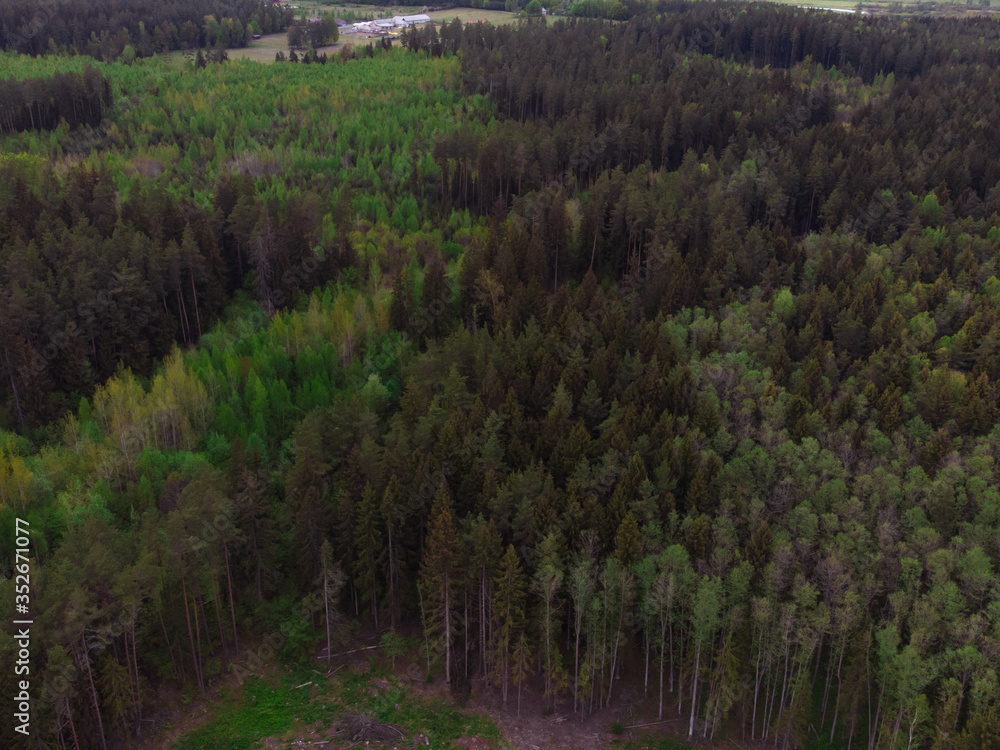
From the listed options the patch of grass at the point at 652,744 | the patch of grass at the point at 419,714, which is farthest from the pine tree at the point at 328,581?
the patch of grass at the point at 652,744

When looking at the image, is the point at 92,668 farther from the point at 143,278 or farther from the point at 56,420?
the point at 143,278

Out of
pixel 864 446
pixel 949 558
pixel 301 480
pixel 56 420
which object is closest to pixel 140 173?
pixel 56 420

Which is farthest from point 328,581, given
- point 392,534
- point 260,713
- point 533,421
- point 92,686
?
point 533,421

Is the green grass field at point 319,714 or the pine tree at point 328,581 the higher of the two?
the pine tree at point 328,581

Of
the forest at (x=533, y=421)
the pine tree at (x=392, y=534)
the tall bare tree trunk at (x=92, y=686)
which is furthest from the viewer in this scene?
the pine tree at (x=392, y=534)

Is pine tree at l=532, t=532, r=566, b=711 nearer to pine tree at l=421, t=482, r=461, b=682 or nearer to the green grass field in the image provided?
the green grass field

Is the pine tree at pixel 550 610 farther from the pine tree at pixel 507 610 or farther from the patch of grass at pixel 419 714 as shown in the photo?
the patch of grass at pixel 419 714

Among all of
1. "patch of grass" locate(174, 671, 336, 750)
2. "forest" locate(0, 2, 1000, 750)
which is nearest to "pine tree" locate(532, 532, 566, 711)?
"forest" locate(0, 2, 1000, 750)

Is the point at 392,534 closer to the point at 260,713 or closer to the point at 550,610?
the point at 550,610
